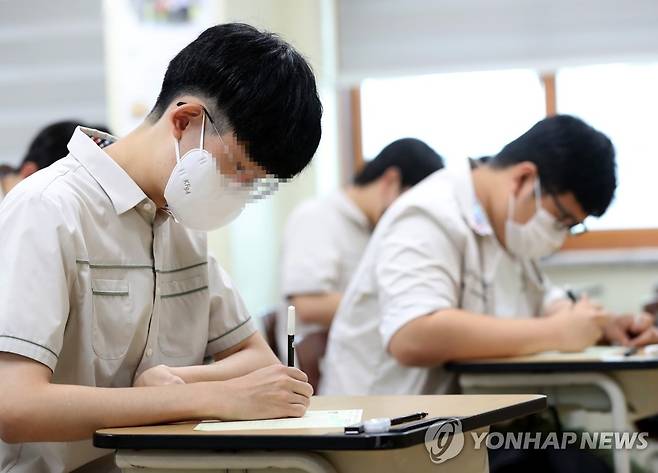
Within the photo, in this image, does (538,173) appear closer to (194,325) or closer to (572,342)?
(572,342)

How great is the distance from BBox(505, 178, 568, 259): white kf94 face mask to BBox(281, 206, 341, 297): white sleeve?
126 cm

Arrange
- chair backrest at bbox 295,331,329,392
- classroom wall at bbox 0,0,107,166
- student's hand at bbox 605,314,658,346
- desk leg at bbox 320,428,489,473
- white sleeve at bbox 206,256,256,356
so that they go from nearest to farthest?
desk leg at bbox 320,428,489,473
white sleeve at bbox 206,256,256,356
student's hand at bbox 605,314,658,346
chair backrest at bbox 295,331,329,392
classroom wall at bbox 0,0,107,166

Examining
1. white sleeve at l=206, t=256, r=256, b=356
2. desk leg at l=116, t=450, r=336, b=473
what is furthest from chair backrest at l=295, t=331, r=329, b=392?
desk leg at l=116, t=450, r=336, b=473

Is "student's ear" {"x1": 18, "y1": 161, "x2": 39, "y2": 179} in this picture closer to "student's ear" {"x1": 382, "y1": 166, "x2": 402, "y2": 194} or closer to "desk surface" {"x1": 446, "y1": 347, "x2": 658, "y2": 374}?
"desk surface" {"x1": 446, "y1": 347, "x2": 658, "y2": 374}

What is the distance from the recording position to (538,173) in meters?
2.37

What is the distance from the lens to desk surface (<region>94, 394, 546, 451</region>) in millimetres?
1151

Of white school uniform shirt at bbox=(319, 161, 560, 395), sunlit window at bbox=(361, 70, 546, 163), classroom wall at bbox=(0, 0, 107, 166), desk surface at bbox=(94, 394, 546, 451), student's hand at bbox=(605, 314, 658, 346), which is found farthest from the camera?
sunlit window at bbox=(361, 70, 546, 163)

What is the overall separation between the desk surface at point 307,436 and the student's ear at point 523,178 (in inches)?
40.2

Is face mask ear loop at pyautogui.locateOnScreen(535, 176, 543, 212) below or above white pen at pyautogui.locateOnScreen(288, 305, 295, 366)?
above

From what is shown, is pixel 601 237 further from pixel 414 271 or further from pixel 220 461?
pixel 220 461

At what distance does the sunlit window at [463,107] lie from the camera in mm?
4613

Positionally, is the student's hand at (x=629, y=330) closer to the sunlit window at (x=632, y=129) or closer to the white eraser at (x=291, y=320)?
the white eraser at (x=291, y=320)

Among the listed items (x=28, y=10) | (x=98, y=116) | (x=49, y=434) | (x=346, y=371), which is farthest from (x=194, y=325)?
(x=28, y=10)

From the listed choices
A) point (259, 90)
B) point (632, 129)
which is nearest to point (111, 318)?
point (259, 90)
